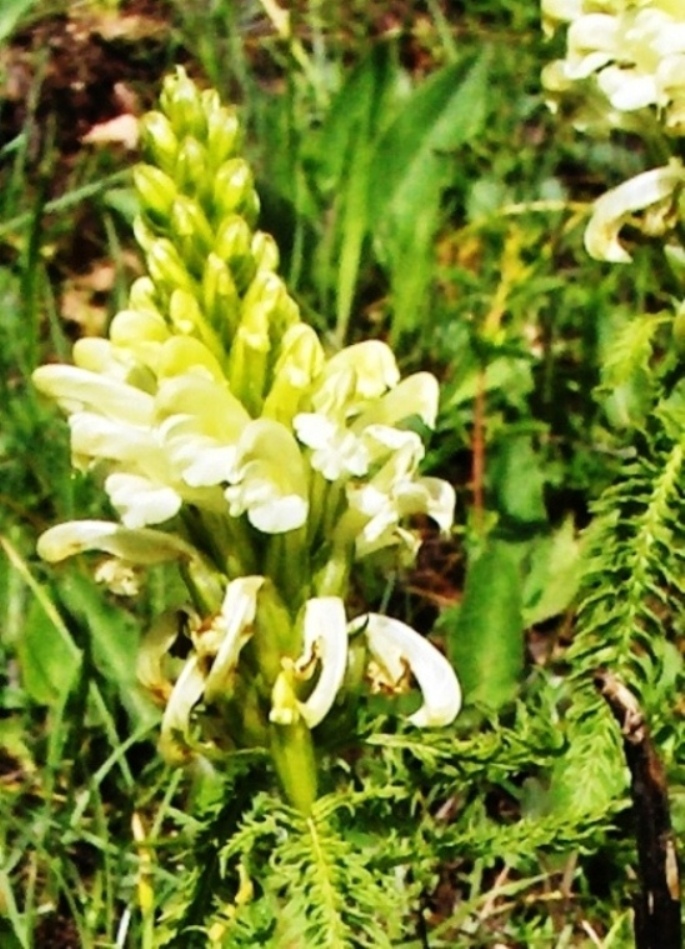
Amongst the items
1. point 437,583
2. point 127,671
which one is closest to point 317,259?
point 437,583

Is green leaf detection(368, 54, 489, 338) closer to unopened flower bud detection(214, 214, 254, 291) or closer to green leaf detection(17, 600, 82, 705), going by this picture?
green leaf detection(17, 600, 82, 705)

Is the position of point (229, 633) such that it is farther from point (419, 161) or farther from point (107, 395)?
point (419, 161)

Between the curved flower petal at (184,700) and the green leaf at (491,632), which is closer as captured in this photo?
the curved flower petal at (184,700)

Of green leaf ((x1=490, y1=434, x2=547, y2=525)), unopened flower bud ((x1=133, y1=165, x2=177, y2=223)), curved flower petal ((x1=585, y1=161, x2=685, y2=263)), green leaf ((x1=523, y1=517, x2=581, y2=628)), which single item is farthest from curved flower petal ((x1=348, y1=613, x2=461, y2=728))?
green leaf ((x1=490, y1=434, x2=547, y2=525))

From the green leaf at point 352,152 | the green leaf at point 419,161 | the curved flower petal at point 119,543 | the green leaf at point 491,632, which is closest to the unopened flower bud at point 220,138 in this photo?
the curved flower petal at point 119,543

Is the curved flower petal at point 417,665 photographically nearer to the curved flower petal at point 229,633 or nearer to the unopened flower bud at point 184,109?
the curved flower petal at point 229,633

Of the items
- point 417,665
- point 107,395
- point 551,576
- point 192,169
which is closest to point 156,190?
point 192,169
